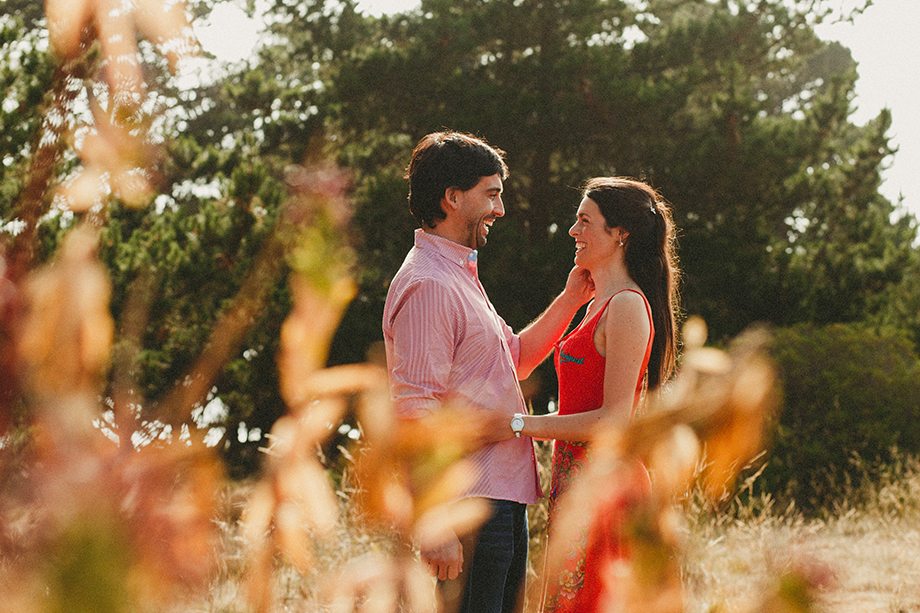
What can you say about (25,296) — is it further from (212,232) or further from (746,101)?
(746,101)

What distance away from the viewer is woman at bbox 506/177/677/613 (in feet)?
6.81

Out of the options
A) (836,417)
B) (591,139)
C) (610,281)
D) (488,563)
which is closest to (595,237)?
(610,281)

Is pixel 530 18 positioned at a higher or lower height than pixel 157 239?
higher

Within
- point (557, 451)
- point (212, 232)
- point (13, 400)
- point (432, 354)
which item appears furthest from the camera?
point (212, 232)

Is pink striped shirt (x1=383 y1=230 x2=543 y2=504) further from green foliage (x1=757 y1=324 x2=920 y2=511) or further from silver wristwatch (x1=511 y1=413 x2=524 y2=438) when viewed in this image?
green foliage (x1=757 y1=324 x2=920 y2=511)

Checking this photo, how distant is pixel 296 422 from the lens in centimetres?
46

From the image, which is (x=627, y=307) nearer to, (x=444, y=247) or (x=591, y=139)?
(x=444, y=247)

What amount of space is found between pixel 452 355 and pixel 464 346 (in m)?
0.05

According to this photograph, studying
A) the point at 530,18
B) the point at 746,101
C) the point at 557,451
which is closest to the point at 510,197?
the point at 530,18

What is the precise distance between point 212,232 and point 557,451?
4150 mm

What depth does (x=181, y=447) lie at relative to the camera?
42 centimetres

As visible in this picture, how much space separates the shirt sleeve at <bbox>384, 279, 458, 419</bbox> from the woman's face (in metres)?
0.62

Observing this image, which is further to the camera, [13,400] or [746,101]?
[746,101]

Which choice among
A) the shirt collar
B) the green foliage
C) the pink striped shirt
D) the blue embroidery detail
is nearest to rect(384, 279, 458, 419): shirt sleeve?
the pink striped shirt
